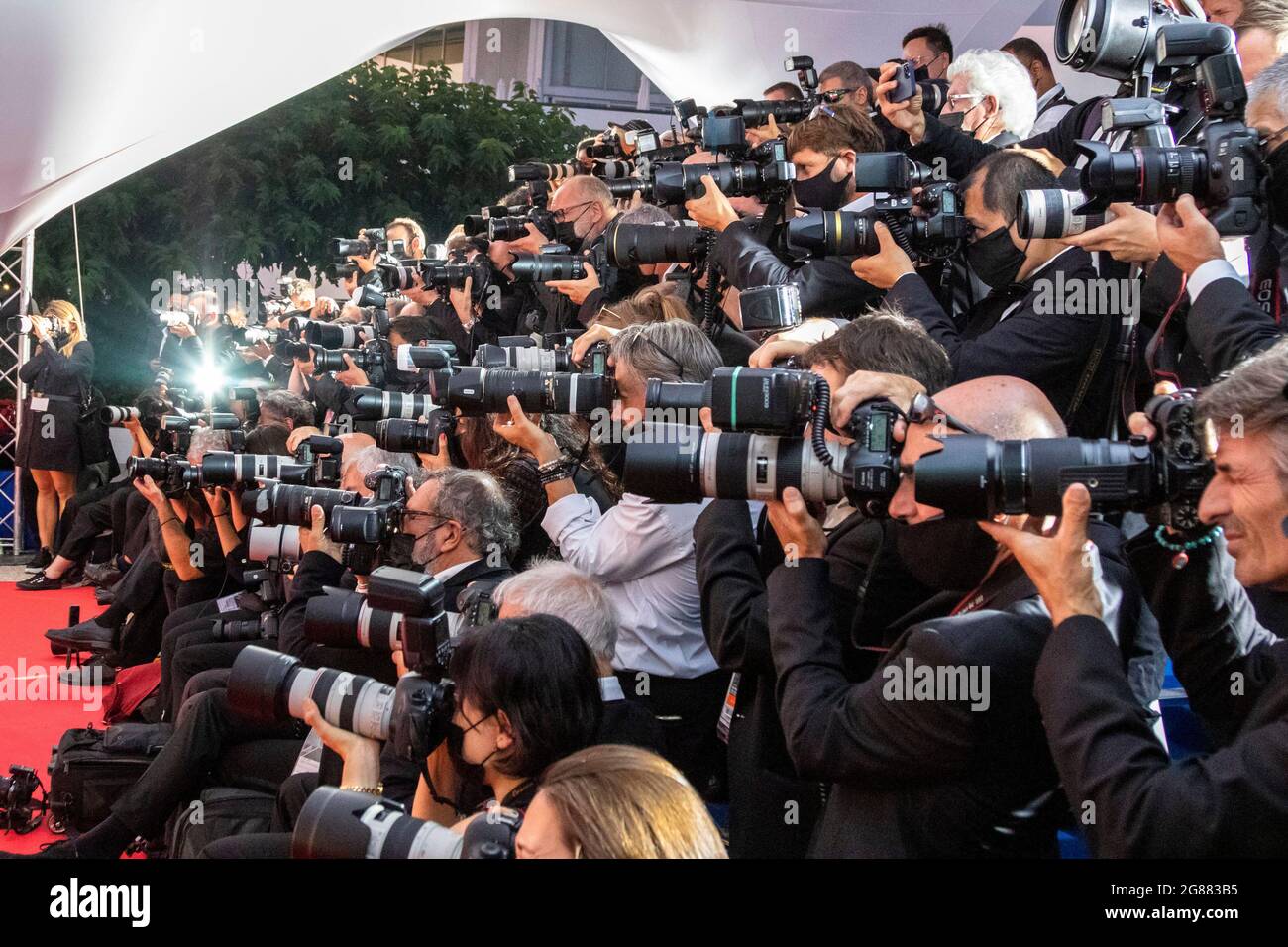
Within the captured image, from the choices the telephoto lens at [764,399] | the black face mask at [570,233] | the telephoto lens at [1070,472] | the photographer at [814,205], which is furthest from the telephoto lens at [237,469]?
the telephoto lens at [1070,472]

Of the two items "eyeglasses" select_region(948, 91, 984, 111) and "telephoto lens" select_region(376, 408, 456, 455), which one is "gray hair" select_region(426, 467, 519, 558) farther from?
"eyeglasses" select_region(948, 91, 984, 111)

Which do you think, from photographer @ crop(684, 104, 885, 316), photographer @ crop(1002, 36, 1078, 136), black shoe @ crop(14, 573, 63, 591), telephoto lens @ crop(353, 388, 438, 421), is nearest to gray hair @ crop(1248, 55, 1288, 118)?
photographer @ crop(684, 104, 885, 316)

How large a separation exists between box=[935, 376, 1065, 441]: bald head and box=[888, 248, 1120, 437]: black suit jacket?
2.05ft

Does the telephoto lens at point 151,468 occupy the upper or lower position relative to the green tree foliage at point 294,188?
lower

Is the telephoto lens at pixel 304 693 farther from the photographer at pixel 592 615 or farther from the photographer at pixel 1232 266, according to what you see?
the photographer at pixel 1232 266

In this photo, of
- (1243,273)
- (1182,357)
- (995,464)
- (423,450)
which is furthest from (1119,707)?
(423,450)

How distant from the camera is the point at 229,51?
19.9ft

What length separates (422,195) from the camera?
11.0m

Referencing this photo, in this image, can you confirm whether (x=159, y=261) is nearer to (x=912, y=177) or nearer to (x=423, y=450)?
(x=423, y=450)

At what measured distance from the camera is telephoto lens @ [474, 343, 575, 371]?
315 cm

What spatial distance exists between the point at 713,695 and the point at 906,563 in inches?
32.5

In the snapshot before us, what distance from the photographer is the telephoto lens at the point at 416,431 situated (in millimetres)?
3336

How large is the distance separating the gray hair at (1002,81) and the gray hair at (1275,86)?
1.60m

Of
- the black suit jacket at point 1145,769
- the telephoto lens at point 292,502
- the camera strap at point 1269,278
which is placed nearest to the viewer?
the black suit jacket at point 1145,769
